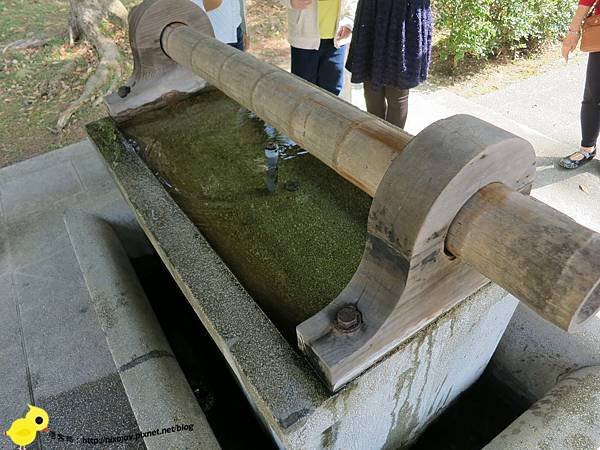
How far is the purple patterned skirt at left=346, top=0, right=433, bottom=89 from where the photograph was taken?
2.98 meters

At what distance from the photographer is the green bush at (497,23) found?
5309 millimetres

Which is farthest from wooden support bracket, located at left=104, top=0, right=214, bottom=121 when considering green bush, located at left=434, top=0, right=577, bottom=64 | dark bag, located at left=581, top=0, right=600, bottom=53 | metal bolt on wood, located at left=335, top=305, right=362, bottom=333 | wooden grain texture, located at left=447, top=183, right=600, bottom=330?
green bush, located at left=434, top=0, right=577, bottom=64

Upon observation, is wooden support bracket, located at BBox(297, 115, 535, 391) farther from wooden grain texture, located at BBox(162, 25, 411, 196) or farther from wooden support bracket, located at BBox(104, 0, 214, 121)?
wooden support bracket, located at BBox(104, 0, 214, 121)

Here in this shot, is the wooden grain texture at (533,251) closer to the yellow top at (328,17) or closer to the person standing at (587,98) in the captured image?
the yellow top at (328,17)

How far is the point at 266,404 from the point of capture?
1.30m

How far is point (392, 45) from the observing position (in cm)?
306

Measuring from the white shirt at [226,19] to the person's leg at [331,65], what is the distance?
77 centimetres

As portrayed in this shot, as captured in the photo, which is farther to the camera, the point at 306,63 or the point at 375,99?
the point at 306,63

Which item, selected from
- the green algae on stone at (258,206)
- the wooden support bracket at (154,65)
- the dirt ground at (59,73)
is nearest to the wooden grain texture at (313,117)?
the green algae on stone at (258,206)

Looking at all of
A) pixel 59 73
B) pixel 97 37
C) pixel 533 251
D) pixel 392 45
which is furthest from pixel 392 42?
pixel 59 73

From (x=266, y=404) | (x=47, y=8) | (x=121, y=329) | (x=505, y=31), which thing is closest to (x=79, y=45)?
(x=47, y=8)

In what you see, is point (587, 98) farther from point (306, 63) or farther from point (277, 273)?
point (277, 273)

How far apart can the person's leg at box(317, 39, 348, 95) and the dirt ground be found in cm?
216

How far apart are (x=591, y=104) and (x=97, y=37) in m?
6.54
